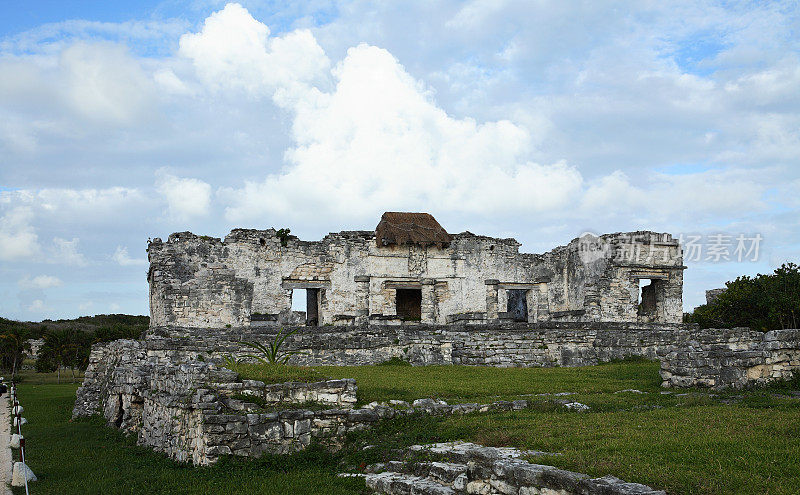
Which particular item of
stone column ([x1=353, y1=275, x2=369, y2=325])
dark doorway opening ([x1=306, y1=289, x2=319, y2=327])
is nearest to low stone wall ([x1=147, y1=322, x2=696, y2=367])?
stone column ([x1=353, y1=275, x2=369, y2=325])

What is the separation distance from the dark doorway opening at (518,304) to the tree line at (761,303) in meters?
7.56

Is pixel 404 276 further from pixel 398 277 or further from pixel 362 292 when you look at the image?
pixel 362 292

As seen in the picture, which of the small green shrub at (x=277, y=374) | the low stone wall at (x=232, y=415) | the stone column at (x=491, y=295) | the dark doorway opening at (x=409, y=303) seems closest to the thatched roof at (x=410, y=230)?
the stone column at (x=491, y=295)

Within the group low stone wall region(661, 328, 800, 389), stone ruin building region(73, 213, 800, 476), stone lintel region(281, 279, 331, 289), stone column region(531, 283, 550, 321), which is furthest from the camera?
stone column region(531, 283, 550, 321)

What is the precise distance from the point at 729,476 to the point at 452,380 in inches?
295

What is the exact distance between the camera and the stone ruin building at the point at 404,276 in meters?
21.5

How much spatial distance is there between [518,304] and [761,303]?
401 inches

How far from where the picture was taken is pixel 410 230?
25.2 meters

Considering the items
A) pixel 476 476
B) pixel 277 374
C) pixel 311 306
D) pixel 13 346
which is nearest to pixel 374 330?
pixel 277 374

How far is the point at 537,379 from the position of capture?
486 inches

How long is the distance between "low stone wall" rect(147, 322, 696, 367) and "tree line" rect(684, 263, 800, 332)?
7.37 meters

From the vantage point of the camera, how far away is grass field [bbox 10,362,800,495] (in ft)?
17.2

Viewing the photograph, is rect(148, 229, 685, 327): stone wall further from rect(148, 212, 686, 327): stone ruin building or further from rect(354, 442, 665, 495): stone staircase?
rect(354, 442, 665, 495): stone staircase

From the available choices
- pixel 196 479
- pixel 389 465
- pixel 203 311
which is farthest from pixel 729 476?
pixel 203 311
